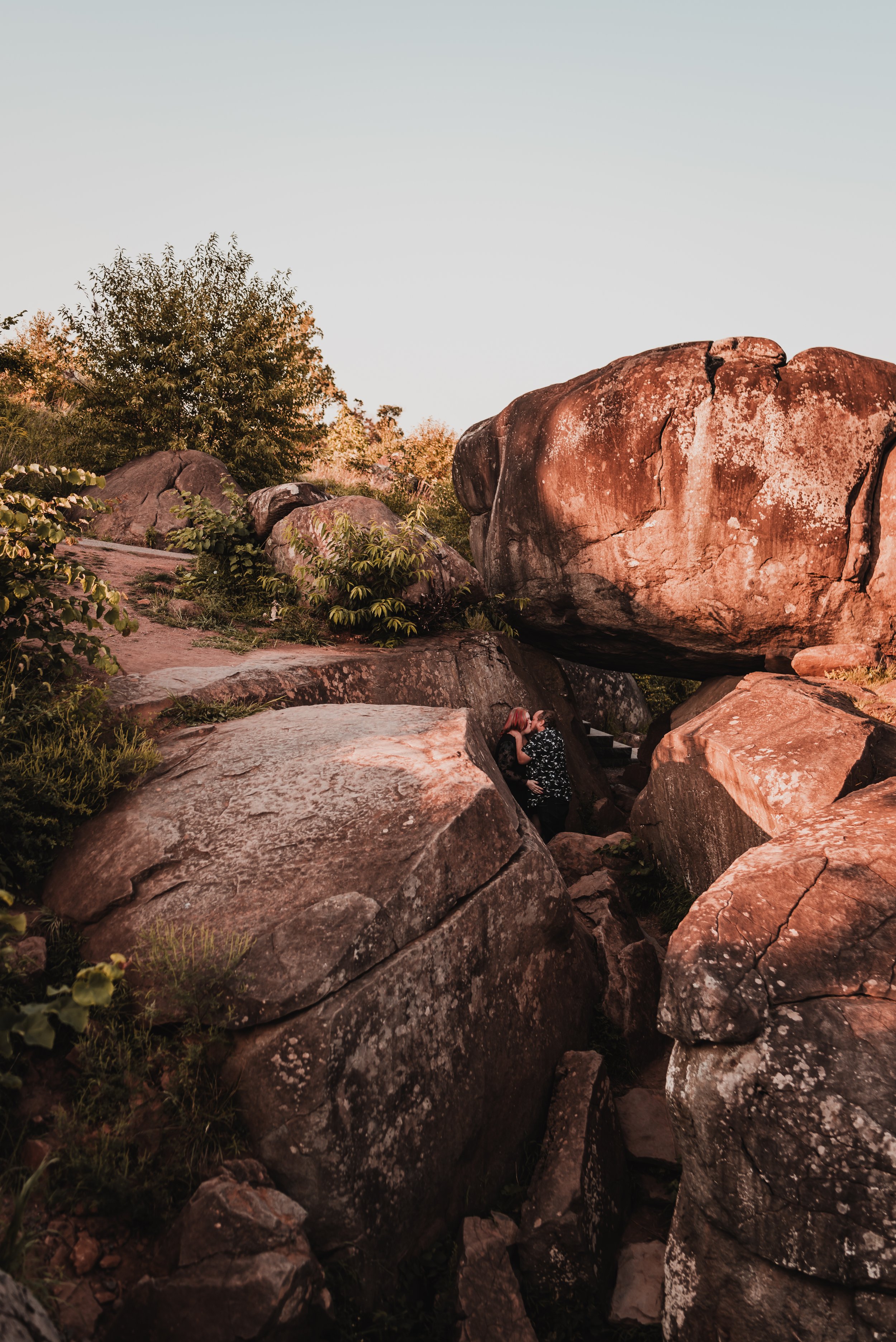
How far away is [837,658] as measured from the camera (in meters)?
8.61

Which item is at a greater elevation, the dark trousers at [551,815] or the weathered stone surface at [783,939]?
the weathered stone surface at [783,939]

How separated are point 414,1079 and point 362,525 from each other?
7997 millimetres

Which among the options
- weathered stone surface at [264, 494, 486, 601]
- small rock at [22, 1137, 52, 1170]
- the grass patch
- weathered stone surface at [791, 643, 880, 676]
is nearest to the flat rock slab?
the grass patch

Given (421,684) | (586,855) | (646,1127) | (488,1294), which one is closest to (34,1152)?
(488,1294)

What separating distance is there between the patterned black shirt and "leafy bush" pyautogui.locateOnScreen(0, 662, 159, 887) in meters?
3.92

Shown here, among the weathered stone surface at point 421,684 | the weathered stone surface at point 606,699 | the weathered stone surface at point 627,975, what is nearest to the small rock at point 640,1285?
the weathered stone surface at point 627,975

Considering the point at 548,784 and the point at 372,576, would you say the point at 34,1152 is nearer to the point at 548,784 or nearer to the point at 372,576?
the point at 548,784

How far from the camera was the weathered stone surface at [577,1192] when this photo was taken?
154 inches

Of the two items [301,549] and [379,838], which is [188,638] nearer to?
[301,549]

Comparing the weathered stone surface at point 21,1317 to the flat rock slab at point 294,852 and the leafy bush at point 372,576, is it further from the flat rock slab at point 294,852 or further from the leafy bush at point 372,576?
the leafy bush at point 372,576

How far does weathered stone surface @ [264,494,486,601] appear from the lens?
415 inches

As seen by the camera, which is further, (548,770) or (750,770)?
(548,770)

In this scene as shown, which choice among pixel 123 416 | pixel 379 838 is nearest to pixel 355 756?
pixel 379 838

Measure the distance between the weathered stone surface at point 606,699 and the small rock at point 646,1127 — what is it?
448 inches
